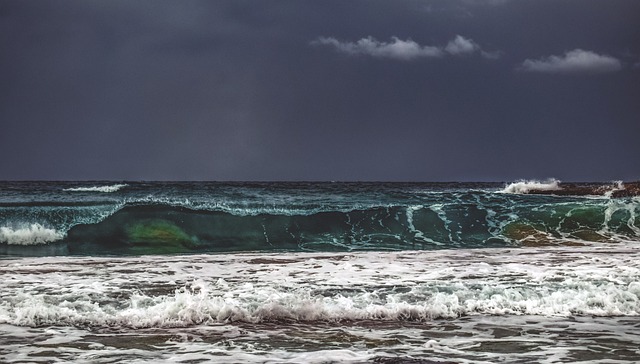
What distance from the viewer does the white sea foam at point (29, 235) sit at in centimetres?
1759

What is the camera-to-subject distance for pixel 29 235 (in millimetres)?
17891

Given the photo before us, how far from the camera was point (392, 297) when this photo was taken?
8680mm

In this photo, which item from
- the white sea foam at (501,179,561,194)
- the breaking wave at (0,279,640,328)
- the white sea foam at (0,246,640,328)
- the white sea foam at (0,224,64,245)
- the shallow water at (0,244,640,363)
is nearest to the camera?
the shallow water at (0,244,640,363)

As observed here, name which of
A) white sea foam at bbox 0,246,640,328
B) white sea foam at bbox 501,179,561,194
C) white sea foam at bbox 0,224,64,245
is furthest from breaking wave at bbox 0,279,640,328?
white sea foam at bbox 501,179,561,194

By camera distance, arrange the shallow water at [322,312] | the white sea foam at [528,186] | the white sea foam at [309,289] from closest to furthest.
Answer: the shallow water at [322,312] → the white sea foam at [309,289] → the white sea foam at [528,186]

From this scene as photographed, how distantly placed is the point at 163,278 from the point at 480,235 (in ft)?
38.0

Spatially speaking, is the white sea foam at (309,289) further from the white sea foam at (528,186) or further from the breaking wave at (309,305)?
the white sea foam at (528,186)

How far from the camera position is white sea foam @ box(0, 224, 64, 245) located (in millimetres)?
17594

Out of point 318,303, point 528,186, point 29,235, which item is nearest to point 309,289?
point 318,303

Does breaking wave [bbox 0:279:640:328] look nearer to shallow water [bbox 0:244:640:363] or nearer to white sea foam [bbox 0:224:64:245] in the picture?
shallow water [bbox 0:244:640:363]

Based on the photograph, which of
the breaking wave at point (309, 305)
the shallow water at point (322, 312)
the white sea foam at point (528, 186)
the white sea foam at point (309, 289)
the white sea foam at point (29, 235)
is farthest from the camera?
the white sea foam at point (528, 186)

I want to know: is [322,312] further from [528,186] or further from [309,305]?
[528,186]

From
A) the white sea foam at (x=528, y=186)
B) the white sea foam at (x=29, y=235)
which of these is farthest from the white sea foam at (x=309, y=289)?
the white sea foam at (x=528, y=186)

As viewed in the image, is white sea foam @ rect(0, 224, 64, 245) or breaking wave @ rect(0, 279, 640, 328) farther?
white sea foam @ rect(0, 224, 64, 245)
